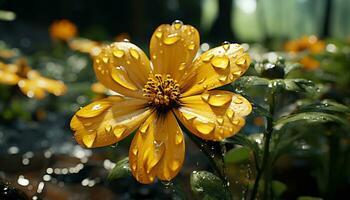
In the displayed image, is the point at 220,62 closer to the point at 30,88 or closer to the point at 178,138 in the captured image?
the point at 178,138

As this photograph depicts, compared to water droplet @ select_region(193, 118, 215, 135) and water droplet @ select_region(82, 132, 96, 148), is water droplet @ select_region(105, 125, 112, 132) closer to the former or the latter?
water droplet @ select_region(82, 132, 96, 148)

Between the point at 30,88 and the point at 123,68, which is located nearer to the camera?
the point at 123,68

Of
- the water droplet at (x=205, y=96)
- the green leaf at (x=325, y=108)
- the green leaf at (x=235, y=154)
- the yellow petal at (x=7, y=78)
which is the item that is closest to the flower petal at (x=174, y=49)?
the water droplet at (x=205, y=96)

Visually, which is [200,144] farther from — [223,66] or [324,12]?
[324,12]

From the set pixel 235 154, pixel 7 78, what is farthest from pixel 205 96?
pixel 7 78

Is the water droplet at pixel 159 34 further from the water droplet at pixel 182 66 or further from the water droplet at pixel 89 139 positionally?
the water droplet at pixel 89 139

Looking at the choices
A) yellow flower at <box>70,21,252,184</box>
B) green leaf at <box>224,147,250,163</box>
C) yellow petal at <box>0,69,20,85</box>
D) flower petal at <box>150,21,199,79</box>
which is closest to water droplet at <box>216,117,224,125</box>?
yellow flower at <box>70,21,252,184</box>

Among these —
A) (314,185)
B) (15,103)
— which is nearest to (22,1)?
(15,103)
